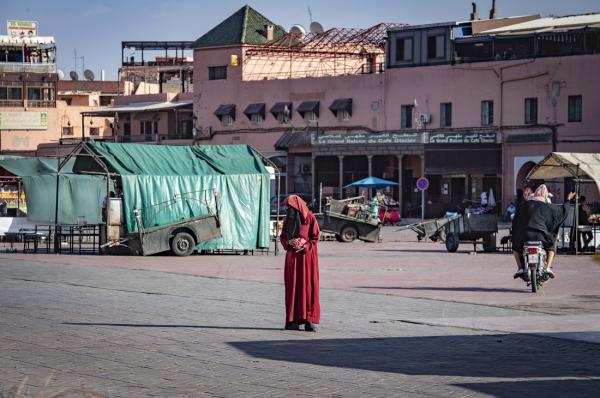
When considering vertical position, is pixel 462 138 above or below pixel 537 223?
above

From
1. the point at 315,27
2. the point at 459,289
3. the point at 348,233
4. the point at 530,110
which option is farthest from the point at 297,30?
the point at 459,289

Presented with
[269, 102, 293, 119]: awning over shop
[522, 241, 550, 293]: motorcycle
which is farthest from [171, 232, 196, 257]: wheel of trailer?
[269, 102, 293, 119]: awning over shop

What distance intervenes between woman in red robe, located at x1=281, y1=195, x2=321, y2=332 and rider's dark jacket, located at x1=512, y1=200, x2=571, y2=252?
5.98m

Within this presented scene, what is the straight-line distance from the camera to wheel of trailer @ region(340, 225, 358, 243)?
3984 cm

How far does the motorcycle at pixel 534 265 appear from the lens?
19.0 meters

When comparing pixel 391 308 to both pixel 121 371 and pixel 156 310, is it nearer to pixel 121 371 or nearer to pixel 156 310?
pixel 156 310

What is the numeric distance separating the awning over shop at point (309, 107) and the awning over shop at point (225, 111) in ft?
19.0

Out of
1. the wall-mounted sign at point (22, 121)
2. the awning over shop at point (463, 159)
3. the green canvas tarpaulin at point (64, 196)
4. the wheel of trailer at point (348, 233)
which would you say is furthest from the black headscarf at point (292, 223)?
the wall-mounted sign at point (22, 121)

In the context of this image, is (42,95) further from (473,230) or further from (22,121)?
(473,230)

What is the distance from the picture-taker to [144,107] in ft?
276

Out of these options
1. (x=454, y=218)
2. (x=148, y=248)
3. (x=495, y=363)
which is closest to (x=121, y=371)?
(x=495, y=363)

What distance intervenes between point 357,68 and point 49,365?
219ft

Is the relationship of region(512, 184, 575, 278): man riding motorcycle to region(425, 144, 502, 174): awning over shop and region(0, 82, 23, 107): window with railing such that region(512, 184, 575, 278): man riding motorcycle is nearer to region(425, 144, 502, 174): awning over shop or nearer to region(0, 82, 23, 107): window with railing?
region(425, 144, 502, 174): awning over shop

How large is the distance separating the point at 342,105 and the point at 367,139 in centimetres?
309
